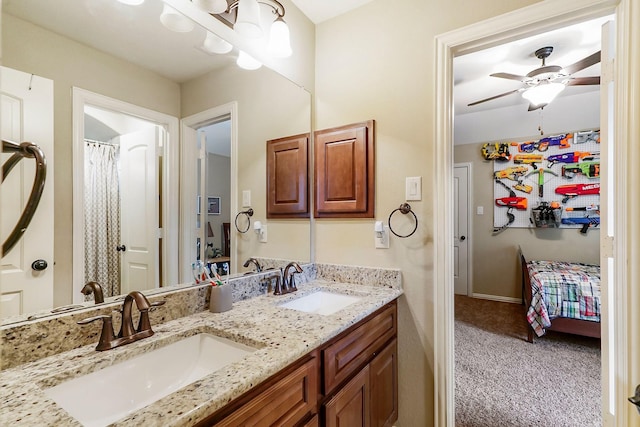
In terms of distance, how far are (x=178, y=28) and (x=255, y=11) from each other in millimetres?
368

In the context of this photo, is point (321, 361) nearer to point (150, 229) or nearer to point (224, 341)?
point (224, 341)

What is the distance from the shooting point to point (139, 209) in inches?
42.9

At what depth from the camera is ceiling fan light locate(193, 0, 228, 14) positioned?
1.22 meters

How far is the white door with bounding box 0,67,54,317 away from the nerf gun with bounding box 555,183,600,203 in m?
4.93

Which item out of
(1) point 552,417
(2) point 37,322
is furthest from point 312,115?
(1) point 552,417

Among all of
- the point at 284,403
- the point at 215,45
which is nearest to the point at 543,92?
the point at 215,45

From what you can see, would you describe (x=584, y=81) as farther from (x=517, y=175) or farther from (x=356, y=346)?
(x=356, y=346)

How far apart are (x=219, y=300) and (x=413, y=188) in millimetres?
1117

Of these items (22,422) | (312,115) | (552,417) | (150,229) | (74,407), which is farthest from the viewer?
(312,115)

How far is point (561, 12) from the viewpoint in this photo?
4.20 ft

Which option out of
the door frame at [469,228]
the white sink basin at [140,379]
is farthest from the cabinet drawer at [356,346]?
the door frame at [469,228]

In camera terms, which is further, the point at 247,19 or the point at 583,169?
the point at 583,169

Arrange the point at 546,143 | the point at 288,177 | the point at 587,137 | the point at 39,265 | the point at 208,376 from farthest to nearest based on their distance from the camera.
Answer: the point at 546,143, the point at 587,137, the point at 288,177, the point at 39,265, the point at 208,376

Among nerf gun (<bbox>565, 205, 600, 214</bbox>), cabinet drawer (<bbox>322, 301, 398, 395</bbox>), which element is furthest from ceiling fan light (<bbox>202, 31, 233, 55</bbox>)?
nerf gun (<bbox>565, 205, 600, 214</bbox>)
